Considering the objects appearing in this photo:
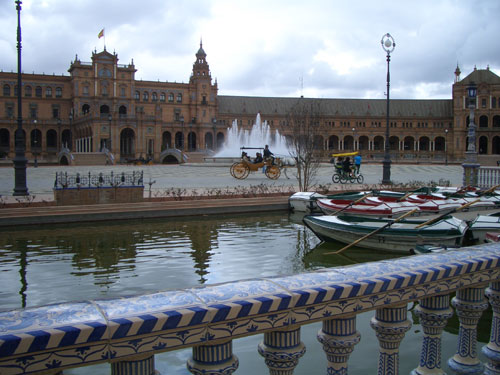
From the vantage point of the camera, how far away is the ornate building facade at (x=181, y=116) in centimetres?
8100

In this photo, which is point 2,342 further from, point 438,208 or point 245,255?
point 438,208

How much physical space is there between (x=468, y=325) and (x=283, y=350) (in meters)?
1.40

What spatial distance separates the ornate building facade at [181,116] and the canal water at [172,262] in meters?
55.5

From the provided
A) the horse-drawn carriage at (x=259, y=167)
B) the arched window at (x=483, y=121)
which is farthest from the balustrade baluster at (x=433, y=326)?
the arched window at (x=483, y=121)

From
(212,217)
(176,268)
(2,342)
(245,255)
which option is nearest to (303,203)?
(212,217)

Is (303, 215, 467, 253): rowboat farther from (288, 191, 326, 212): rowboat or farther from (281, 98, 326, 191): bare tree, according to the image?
(281, 98, 326, 191): bare tree

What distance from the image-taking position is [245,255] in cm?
1241

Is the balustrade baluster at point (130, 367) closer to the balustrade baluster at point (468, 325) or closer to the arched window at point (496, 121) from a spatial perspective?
the balustrade baluster at point (468, 325)

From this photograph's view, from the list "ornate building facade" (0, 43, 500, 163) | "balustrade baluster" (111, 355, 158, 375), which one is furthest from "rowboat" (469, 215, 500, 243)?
"ornate building facade" (0, 43, 500, 163)

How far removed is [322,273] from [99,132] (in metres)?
77.4

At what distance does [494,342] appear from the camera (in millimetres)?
3178

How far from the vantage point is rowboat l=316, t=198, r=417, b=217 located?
15.6 m

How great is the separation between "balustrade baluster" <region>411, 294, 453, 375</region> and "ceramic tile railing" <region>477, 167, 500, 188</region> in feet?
83.8

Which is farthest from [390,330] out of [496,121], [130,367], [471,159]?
[496,121]
